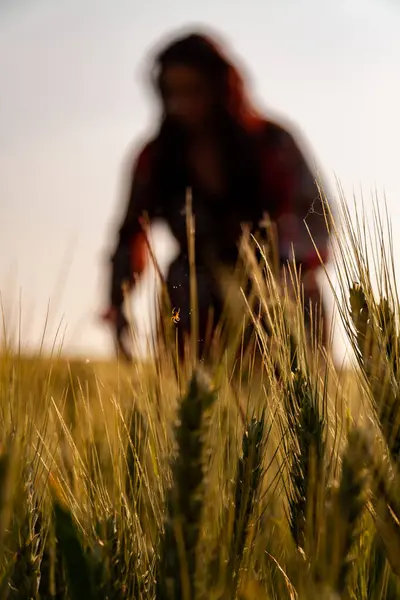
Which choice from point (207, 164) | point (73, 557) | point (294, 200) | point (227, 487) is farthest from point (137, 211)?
point (73, 557)

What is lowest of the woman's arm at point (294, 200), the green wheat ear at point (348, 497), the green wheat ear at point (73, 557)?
the green wheat ear at point (73, 557)

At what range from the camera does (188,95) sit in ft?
7.01

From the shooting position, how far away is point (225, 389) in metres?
0.78

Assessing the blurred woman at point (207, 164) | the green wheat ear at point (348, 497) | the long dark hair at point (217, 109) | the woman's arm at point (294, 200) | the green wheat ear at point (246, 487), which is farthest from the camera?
the long dark hair at point (217, 109)

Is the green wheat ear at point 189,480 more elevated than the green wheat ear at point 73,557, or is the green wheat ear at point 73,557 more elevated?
the green wheat ear at point 189,480

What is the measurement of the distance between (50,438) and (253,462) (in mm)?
240

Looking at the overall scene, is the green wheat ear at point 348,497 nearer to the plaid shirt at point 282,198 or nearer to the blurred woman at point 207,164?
the plaid shirt at point 282,198

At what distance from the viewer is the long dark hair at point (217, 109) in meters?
2.08

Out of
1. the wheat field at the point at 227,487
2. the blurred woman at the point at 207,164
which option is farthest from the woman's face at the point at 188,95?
the wheat field at the point at 227,487

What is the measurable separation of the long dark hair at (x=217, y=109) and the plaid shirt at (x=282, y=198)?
0.05 m

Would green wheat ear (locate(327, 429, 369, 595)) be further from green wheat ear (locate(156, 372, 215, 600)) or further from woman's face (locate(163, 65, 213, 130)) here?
woman's face (locate(163, 65, 213, 130))

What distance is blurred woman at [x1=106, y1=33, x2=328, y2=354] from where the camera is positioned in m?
1.83

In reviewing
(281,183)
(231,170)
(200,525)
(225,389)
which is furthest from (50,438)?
(231,170)

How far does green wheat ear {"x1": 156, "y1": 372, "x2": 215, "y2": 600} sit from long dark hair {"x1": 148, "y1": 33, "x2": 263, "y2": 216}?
1554mm
